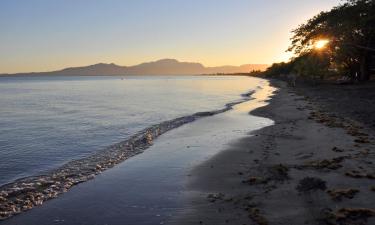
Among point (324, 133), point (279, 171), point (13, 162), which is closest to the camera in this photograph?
point (279, 171)

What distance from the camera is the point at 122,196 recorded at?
10.4 meters

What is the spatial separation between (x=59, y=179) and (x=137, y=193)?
334cm

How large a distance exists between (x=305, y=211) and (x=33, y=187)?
25.2 ft

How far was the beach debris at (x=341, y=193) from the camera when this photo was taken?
8930 mm

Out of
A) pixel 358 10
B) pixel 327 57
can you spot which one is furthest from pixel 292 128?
pixel 327 57

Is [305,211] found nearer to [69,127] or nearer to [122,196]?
[122,196]

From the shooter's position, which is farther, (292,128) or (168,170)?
(292,128)

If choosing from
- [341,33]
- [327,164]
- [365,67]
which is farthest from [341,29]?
[327,164]

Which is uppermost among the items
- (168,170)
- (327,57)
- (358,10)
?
(358,10)

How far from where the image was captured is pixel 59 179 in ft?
41.5

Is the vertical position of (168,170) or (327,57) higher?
(327,57)

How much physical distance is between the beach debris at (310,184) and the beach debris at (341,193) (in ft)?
1.24

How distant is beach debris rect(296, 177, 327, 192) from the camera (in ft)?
31.8

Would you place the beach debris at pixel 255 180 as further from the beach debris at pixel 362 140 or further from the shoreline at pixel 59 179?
the beach debris at pixel 362 140
